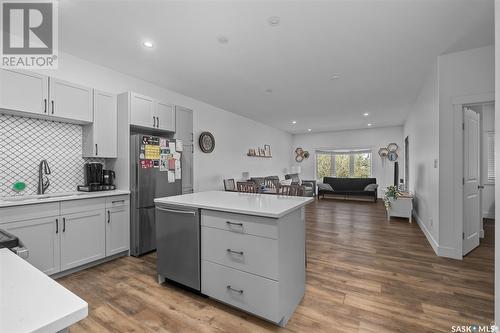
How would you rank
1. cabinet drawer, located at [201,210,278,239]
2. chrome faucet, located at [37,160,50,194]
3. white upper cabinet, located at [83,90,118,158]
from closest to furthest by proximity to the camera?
cabinet drawer, located at [201,210,278,239], chrome faucet, located at [37,160,50,194], white upper cabinet, located at [83,90,118,158]

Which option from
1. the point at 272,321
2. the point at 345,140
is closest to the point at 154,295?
the point at 272,321

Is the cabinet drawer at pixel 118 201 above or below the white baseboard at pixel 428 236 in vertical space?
above

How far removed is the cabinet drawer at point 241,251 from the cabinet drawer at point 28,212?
1.71m

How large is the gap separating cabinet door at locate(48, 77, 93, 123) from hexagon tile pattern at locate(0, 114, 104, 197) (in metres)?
0.32

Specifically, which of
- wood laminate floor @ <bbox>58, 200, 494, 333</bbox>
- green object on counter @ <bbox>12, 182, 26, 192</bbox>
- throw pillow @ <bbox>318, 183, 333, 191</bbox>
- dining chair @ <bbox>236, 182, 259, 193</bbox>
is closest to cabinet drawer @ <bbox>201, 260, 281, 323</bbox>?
wood laminate floor @ <bbox>58, 200, 494, 333</bbox>

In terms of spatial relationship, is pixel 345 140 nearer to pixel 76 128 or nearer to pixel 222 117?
pixel 222 117

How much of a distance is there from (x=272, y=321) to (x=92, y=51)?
3.56m

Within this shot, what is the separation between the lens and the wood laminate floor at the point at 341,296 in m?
1.77

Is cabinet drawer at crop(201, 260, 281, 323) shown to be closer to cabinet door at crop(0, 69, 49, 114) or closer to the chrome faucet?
the chrome faucet

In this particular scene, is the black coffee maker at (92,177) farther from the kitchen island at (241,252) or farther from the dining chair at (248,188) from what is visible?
the dining chair at (248,188)

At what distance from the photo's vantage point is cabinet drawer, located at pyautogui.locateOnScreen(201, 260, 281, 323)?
5.56 feet

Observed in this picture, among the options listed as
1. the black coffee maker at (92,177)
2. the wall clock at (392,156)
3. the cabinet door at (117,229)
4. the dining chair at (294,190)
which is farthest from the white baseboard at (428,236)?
the black coffee maker at (92,177)

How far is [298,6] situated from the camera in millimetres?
2094

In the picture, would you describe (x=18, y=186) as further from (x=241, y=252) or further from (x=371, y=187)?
(x=371, y=187)
